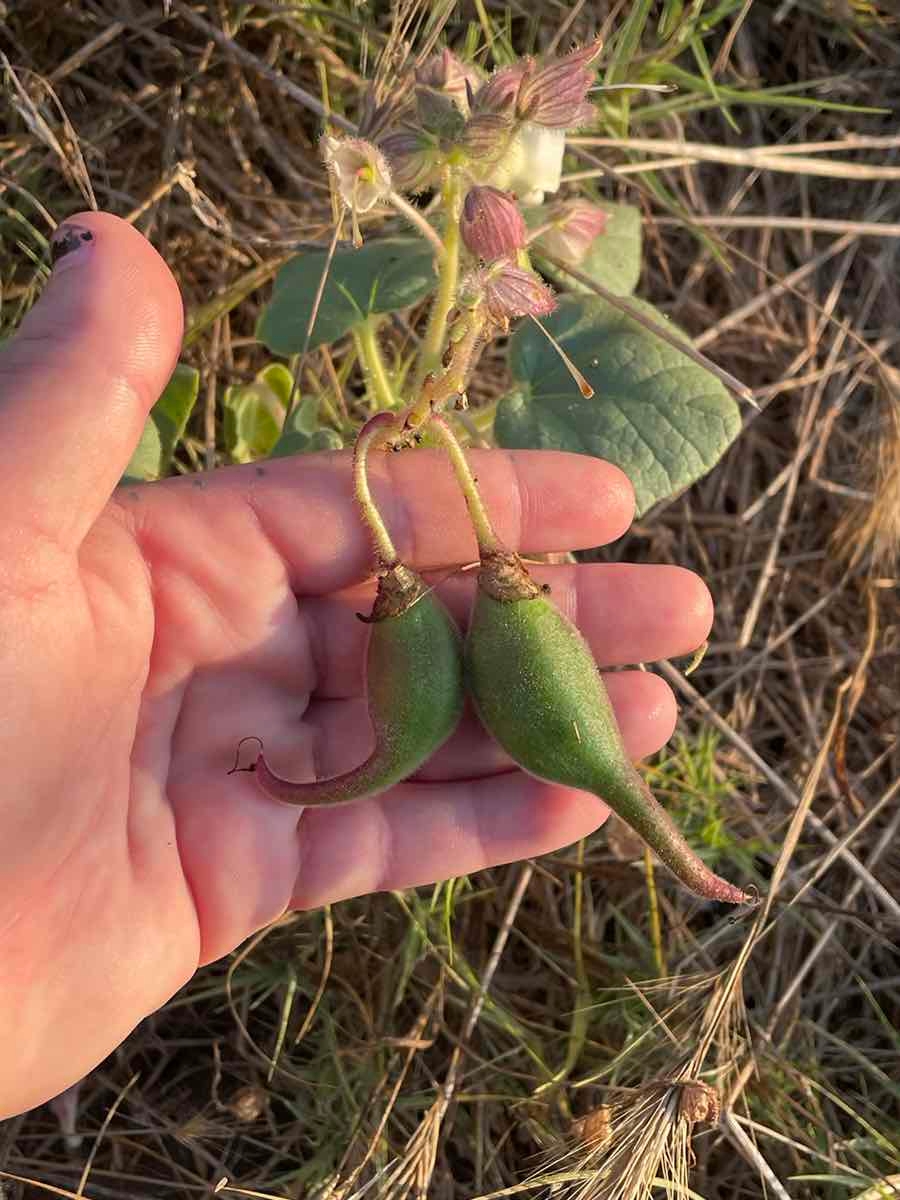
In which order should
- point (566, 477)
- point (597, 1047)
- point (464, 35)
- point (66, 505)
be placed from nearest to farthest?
point (66, 505), point (566, 477), point (597, 1047), point (464, 35)

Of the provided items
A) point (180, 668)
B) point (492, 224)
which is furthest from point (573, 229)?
point (180, 668)

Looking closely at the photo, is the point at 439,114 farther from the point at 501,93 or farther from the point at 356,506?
the point at 356,506

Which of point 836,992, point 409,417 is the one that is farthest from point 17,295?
point 836,992

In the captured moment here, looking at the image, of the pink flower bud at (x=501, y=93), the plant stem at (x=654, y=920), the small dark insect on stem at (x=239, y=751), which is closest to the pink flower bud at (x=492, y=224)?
the pink flower bud at (x=501, y=93)

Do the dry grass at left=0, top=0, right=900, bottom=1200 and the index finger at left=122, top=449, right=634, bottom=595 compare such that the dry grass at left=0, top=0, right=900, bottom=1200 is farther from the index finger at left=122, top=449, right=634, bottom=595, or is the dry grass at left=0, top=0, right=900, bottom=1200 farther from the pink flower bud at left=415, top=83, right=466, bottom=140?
the index finger at left=122, top=449, right=634, bottom=595

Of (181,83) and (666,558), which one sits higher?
(181,83)

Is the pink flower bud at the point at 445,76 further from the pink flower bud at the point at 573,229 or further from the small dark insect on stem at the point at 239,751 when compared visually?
the small dark insect on stem at the point at 239,751

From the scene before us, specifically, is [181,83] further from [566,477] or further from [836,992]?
[836,992]
